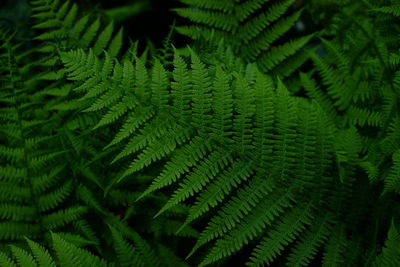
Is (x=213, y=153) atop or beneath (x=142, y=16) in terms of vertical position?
beneath

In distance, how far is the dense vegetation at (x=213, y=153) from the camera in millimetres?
1763

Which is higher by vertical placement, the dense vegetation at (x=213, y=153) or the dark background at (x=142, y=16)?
the dark background at (x=142, y=16)

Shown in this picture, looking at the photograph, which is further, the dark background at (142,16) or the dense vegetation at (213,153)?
the dark background at (142,16)

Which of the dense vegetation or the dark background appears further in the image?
the dark background

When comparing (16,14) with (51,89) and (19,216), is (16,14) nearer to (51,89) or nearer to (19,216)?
(51,89)

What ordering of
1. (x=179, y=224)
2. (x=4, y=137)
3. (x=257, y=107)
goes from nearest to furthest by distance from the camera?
1. (x=257, y=107)
2. (x=179, y=224)
3. (x=4, y=137)

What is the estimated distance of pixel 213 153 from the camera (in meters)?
1.81

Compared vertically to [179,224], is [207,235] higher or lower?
higher

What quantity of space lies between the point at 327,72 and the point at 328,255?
1.18 metres

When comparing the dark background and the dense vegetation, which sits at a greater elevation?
the dark background

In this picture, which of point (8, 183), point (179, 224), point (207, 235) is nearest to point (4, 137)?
point (8, 183)

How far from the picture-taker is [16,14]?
3793 mm

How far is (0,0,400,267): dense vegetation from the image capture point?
5.78ft

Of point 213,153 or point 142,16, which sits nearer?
point 213,153
